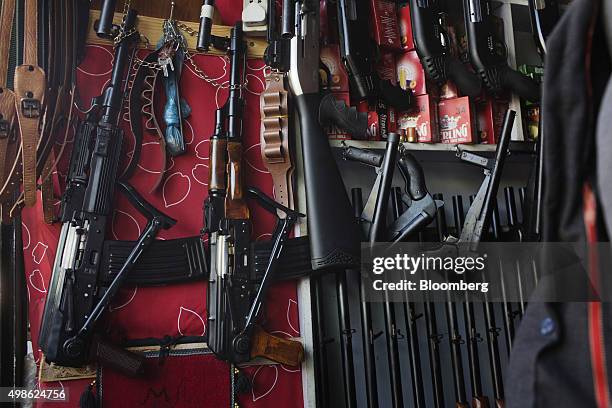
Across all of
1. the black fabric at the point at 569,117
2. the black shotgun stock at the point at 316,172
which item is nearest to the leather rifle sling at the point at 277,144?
the black shotgun stock at the point at 316,172

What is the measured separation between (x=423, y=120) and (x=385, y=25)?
1.08 ft

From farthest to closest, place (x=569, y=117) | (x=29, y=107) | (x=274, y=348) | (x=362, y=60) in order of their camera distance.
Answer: (x=362, y=60) < (x=274, y=348) < (x=29, y=107) < (x=569, y=117)

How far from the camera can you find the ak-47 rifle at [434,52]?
173 centimetres

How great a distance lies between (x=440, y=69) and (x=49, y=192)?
116cm

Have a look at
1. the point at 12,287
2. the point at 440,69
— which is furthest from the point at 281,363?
the point at 440,69

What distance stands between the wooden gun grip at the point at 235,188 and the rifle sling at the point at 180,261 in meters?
0.09

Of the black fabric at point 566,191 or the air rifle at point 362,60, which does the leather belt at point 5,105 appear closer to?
the air rifle at point 362,60

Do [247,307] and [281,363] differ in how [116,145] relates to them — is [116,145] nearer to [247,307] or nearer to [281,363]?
[247,307]

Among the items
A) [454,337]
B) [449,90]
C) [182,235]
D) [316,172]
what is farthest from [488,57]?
[182,235]

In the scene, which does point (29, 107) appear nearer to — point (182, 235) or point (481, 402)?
point (182, 235)

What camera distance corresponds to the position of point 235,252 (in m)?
1.48

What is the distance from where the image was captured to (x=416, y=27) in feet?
5.74

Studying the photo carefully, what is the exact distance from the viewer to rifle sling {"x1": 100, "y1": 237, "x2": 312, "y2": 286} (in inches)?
55.6

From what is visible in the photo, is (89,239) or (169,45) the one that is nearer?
(89,239)
